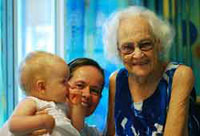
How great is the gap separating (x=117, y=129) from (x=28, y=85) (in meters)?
0.52

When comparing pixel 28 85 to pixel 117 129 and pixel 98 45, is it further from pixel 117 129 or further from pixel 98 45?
pixel 98 45

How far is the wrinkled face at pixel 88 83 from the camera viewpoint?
1.54 m

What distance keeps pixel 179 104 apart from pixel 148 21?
0.39 meters

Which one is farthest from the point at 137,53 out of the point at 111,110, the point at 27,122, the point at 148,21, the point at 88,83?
the point at 27,122

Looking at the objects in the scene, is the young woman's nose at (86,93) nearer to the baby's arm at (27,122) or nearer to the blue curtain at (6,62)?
the baby's arm at (27,122)

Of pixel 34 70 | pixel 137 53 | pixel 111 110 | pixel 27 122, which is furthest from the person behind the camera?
pixel 111 110

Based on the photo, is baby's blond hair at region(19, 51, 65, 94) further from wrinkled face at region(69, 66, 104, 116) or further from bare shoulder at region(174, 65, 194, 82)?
bare shoulder at region(174, 65, 194, 82)

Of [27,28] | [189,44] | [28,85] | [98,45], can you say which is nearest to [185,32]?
[189,44]

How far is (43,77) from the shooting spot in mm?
1330

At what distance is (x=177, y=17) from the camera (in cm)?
249

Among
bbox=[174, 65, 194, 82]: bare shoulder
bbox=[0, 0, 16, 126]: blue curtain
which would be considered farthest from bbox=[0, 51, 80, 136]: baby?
bbox=[0, 0, 16, 126]: blue curtain

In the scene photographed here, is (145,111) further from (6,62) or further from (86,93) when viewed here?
(6,62)

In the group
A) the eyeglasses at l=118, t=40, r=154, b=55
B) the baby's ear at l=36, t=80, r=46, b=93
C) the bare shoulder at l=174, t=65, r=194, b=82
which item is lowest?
the baby's ear at l=36, t=80, r=46, b=93

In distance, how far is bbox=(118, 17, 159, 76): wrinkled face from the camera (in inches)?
57.0
